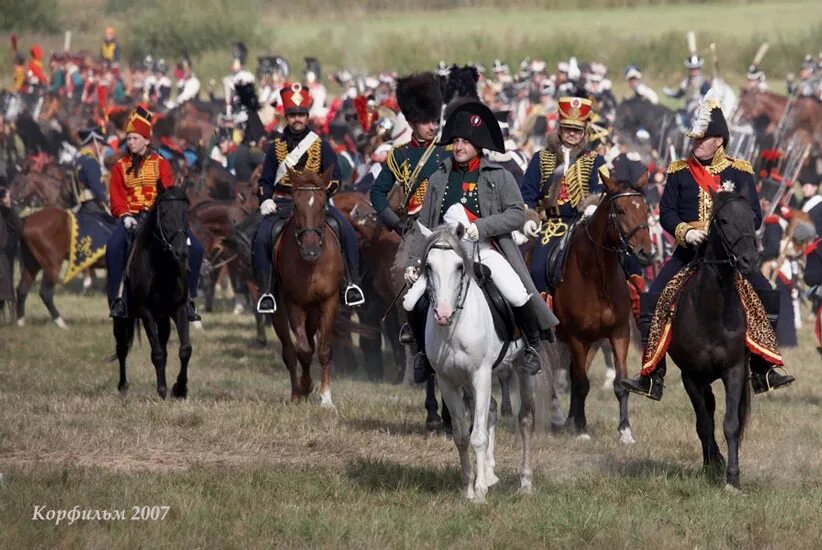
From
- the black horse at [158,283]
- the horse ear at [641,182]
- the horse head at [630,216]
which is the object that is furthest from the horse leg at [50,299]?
the horse ear at [641,182]

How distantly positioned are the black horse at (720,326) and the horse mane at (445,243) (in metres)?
1.75

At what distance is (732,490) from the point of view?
10.4 m

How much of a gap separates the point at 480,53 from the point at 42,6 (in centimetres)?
1976

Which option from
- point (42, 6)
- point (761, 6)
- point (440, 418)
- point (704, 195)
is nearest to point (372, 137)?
point (440, 418)

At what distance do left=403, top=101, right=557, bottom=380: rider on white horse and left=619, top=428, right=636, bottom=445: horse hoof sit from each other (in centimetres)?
264

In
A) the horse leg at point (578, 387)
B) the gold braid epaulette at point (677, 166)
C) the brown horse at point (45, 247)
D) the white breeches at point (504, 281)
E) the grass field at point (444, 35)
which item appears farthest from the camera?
the grass field at point (444, 35)

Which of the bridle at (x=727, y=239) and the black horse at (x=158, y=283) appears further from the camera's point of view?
the black horse at (x=158, y=283)

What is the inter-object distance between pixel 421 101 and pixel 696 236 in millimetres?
3773

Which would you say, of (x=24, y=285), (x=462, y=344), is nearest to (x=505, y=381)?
(x=462, y=344)

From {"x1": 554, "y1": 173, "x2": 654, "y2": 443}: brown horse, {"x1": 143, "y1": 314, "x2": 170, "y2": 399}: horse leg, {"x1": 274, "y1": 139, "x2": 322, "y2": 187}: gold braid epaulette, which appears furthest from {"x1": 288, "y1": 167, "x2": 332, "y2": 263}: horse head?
{"x1": 554, "y1": 173, "x2": 654, "y2": 443}: brown horse

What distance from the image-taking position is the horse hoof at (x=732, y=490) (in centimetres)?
1032

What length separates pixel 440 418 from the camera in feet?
43.2

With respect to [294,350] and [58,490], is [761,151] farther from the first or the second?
[58,490]

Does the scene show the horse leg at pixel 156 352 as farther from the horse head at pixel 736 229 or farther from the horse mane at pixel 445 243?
the horse head at pixel 736 229
